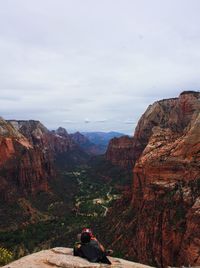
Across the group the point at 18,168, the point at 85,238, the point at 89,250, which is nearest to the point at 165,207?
the point at 85,238

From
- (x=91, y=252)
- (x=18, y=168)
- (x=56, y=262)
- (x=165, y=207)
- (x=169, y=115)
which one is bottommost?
(x=18, y=168)

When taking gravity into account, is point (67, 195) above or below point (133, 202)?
below

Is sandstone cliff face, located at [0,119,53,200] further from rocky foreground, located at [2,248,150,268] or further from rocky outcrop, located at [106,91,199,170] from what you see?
rocky foreground, located at [2,248,150,268]

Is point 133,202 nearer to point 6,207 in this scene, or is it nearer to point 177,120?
point 6,207

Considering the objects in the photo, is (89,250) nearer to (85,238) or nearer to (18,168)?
(85,238)

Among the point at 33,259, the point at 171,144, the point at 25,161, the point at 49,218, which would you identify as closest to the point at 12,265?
the point at 33,259

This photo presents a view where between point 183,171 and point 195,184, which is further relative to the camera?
point 183,171

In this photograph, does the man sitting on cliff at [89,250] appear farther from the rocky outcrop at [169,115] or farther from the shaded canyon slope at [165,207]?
the rocky outcrop at [169,115]
